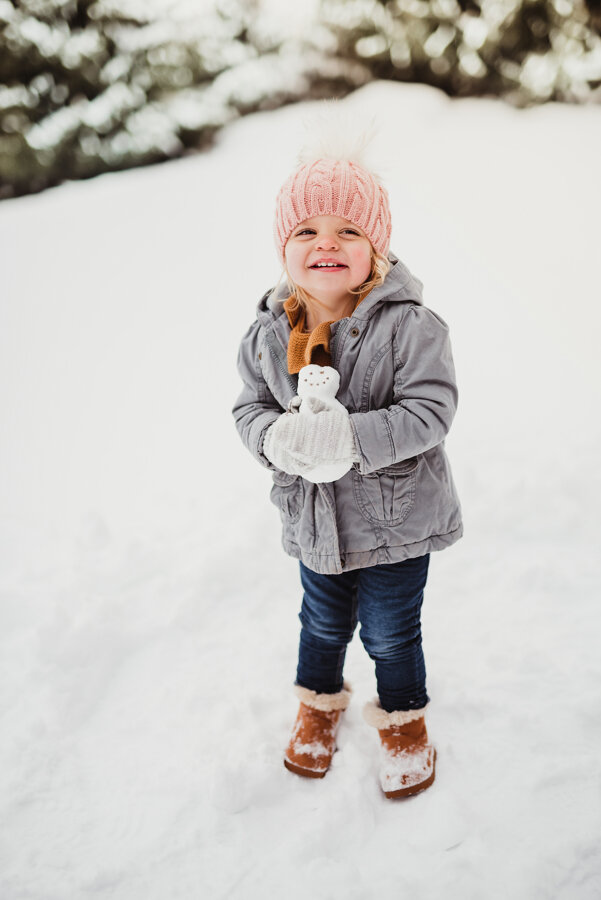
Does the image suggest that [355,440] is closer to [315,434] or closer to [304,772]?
[315,434]

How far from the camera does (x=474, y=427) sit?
311cm

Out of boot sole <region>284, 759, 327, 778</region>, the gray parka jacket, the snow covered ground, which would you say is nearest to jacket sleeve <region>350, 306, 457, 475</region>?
the gray parka jacket

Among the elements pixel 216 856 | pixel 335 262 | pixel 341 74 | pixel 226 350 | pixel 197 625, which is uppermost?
pixel 341 74

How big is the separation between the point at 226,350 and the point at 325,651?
287cm

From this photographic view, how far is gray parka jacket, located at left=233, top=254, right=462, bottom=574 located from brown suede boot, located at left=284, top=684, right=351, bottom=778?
40 cm

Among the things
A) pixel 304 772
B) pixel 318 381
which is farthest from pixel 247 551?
pixel 318 381

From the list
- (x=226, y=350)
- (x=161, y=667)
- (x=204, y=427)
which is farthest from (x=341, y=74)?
(x=161, y=667)

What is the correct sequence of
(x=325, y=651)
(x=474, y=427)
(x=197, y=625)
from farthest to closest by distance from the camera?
(x=474, y=427), (x=197, y=625), (x=325, y=651)

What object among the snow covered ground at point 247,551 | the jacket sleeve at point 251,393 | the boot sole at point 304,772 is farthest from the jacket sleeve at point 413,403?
the boot sole at point 304,772

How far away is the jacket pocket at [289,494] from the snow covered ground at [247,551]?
0.61m

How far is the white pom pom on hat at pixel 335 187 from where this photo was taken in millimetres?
1252

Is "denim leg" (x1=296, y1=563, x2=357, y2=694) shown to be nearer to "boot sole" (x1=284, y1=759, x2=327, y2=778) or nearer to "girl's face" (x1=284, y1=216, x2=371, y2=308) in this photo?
"boot sole" (x1=284, y1=759, x2=327, y2=778)

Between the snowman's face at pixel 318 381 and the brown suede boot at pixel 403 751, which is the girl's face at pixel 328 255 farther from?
the brown suede boot at pixel 403 751

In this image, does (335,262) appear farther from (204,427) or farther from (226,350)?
(226,350)
